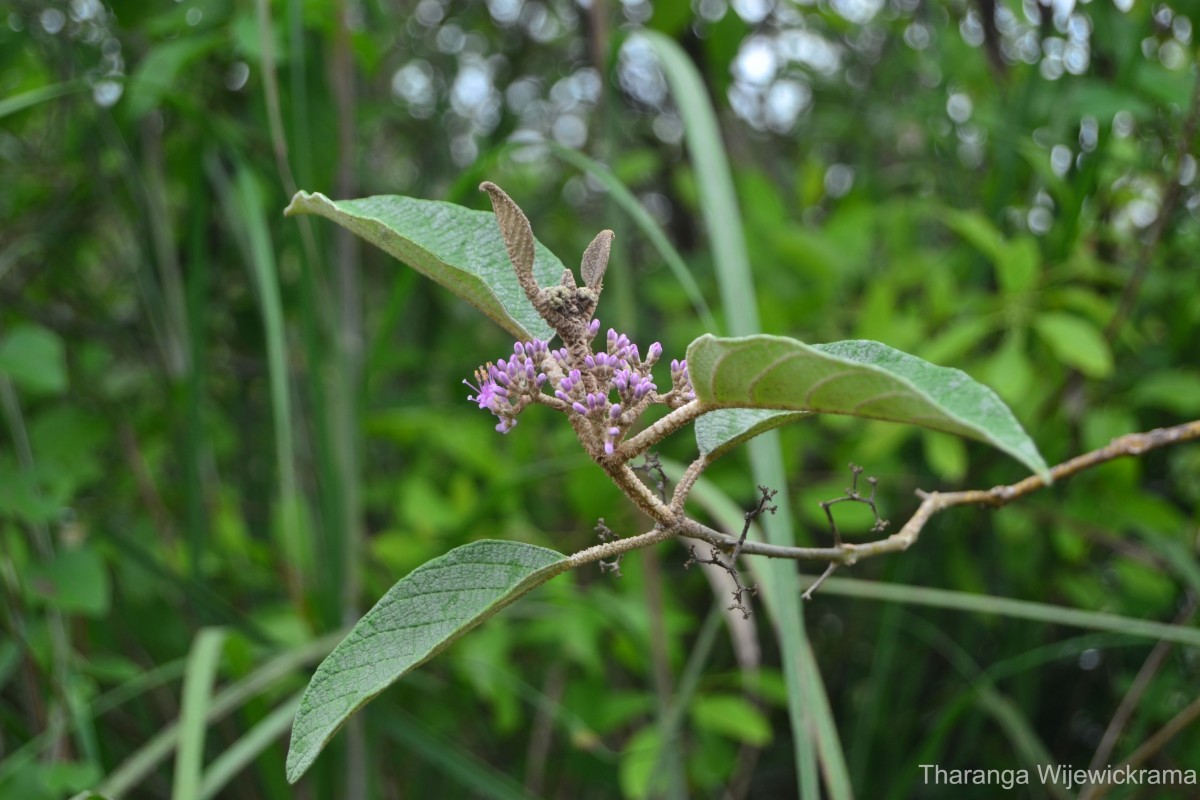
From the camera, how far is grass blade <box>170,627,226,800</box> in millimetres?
715

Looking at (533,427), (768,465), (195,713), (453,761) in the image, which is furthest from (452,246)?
(533,427)

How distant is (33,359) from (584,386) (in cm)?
79

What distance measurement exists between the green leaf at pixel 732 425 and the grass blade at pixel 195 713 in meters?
0.50

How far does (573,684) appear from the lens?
4.00 ft

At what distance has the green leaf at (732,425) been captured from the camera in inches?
15.5

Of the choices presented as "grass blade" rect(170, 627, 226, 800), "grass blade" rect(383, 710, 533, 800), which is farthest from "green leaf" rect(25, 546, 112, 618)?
"grass blade" rect(383, 710, 533, 800)

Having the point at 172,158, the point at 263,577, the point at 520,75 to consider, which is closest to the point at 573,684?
the point at 263,577

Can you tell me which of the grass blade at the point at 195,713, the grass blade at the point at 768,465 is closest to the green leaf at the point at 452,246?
the grass blade at the point at 768,465

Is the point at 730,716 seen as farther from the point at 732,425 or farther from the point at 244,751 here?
the point at 732,425

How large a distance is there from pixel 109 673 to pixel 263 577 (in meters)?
0.28

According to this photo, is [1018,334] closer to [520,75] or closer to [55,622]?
[55,622]

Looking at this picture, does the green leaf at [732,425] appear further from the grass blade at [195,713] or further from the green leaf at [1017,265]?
the green leaf at [1017,265]

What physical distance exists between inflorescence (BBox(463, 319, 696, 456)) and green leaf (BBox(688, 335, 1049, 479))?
0.02 metres

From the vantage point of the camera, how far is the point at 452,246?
0.39 metres
